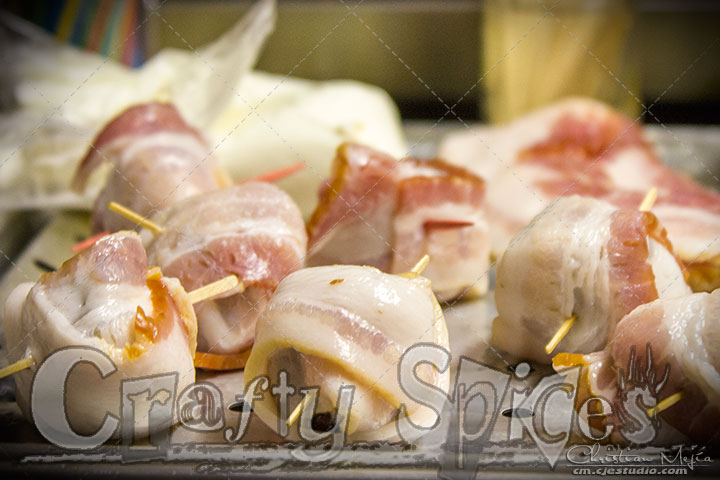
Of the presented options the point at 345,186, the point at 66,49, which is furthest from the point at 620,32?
the point at 66,49

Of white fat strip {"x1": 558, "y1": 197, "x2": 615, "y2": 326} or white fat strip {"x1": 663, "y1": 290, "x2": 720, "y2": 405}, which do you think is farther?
white fat strip {"x1": 558, "y1": 197, "x2": 615, "y2": 326}

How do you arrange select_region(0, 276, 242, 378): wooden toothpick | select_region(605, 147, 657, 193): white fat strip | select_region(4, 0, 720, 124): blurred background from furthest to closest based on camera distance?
select_region(4, 0, 720, 124): blurred background, select_region(605, 147, 657, 193): white fat strip, select_region(0, 276, 242, 378): wooden toothpick

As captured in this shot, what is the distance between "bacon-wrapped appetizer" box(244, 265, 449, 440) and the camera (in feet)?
4.42

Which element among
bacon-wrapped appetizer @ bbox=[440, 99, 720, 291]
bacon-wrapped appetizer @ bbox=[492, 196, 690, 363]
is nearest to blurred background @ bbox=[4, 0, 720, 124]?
bacon-wrapped appetizer @ bbox=[440, 99, 720, 291]

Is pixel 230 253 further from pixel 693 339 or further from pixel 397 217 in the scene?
pixel 693 339

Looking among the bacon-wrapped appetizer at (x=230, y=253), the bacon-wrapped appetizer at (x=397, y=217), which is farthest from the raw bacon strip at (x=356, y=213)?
the bacon-wrapped appetizer at (x=230, y=253)

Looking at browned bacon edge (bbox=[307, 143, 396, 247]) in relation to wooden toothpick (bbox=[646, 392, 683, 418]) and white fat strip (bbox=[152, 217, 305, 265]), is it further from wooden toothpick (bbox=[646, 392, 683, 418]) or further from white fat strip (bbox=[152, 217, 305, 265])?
wooden toothpick (bbox=[646, 392, 683, 418])

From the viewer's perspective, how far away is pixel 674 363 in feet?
4.37

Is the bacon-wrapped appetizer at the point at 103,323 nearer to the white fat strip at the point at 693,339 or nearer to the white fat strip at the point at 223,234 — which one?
the white fat strip at the point at 223,234

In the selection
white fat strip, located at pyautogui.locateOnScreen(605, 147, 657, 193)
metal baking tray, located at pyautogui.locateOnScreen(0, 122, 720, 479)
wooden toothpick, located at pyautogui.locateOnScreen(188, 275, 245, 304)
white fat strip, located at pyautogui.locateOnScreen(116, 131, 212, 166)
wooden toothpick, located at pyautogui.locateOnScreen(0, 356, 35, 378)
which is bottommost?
metal baking tray, located at pyautogui.locateOnScreen(0, 122, 720, 479)

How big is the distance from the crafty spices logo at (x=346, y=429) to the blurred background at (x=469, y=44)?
1865 mm

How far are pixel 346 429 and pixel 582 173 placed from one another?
1.38 metres

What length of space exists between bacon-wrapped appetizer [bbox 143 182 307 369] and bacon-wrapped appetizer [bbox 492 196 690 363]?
17.4 inches

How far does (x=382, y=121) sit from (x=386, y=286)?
142 cm
